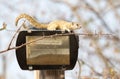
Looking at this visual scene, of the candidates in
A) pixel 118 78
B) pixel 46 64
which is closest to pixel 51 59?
pixel 46 64

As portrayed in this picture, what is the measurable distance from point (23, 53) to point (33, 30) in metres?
0.12

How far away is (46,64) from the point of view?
2.85 meters

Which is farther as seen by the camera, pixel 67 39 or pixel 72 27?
pixel 72 27

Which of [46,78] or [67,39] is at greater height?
[67,39]

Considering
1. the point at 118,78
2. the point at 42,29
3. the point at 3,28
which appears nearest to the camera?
the point at 3,28

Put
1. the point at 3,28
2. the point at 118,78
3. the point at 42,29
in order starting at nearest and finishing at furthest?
the point at 3,28
the point at 42,29
the point at 118,78

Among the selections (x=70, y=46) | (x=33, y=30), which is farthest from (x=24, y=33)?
(x=70, y=46)

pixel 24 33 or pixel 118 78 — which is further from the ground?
pixel 24 33

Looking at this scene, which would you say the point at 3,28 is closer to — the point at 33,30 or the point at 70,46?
the point at 33,30

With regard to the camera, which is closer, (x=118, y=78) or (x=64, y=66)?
(x=64, y=66)

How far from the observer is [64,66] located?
2.88 metres

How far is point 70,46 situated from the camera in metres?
2.88

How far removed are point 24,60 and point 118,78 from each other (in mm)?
1107

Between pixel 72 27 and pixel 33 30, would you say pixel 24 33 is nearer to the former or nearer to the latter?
pixel 33 30
